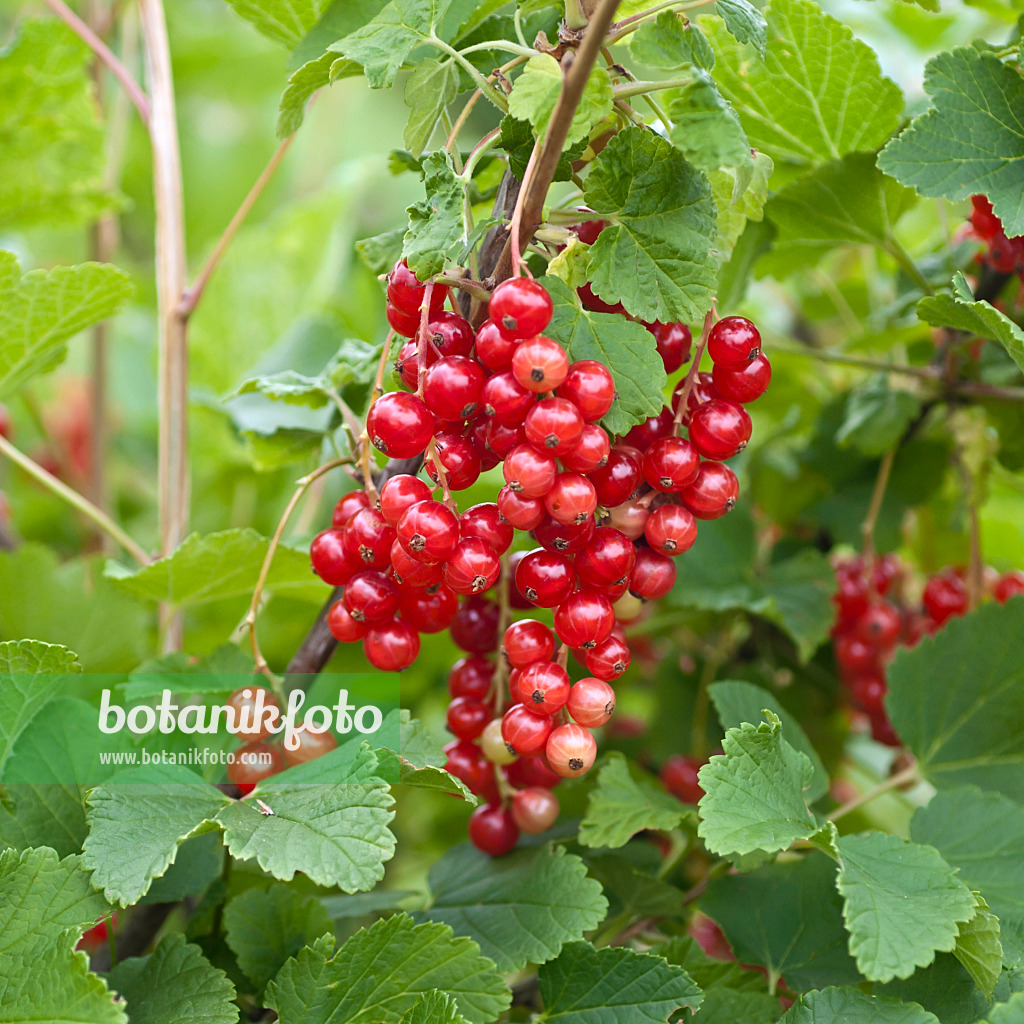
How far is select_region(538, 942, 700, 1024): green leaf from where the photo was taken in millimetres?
486

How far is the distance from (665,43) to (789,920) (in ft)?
1.68

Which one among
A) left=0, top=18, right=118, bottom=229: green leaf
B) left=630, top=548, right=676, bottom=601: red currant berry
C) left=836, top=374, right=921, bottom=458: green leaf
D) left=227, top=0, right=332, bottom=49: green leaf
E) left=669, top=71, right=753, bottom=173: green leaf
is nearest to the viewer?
left=669, top=71, right=753, bottom=173: green leaf

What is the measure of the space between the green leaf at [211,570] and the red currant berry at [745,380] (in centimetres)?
31

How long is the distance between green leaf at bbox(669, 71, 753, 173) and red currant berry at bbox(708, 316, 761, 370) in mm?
99

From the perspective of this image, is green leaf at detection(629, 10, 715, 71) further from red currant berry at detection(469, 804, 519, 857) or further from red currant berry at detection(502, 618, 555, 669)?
red currant berry at detection(469, 804, 519, 857)

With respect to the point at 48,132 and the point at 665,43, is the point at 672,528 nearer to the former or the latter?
the point at 665,43

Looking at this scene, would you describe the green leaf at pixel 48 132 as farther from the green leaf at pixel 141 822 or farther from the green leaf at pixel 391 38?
the green leaf at pixel 141 822

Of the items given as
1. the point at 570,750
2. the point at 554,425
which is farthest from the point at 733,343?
the point at 570,750

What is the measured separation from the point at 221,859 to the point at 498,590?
0.25 meters

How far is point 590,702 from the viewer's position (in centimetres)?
49

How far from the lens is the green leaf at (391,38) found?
48 centimetres

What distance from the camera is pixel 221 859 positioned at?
0.60 meters

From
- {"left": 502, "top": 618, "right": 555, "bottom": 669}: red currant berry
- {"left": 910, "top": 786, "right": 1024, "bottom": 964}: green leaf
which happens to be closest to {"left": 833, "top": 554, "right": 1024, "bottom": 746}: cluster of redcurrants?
{"left": 910, "top": 786, "right": 1024, "bottom": 964}: green leaf

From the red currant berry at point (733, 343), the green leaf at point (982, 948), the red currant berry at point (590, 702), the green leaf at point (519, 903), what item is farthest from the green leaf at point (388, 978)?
the red currant berry at point (733, 343)
